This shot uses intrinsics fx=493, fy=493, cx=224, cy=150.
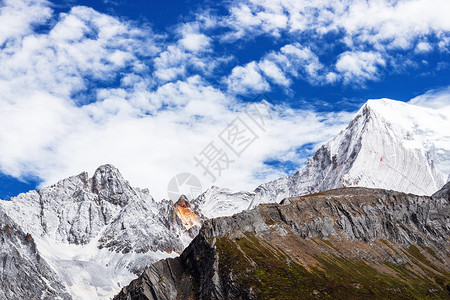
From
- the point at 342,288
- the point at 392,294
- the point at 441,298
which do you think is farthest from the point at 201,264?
the point at 441,298

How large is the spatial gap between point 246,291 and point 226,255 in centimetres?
2117

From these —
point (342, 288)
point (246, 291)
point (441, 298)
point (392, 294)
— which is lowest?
point (441, 298)

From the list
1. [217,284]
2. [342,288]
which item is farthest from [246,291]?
[342,288]

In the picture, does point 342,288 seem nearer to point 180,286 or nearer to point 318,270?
point 318,270

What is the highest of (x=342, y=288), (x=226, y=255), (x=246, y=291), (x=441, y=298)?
(x=226, y=255)

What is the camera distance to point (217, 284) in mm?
182375

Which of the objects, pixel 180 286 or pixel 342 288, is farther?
pixel 180 286

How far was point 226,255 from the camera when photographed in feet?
637

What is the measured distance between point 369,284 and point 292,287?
37.8 metres

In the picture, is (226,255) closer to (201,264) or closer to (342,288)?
(201,264)

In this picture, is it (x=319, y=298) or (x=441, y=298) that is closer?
(x=319, y=298)

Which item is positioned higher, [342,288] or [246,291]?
[246,291]

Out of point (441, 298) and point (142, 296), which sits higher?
point (142, 296)

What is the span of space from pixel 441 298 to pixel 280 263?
221 feet
